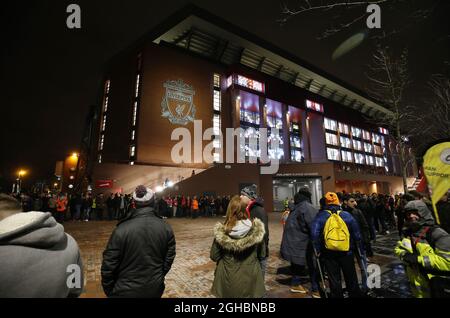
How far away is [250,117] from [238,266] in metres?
35.3

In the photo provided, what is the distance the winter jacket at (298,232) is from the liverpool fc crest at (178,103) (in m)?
25.6

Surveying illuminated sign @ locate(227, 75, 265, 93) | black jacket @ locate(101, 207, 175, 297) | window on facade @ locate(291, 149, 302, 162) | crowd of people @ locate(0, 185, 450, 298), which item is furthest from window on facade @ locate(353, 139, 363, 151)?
black jacket @ locate(101, 207, 175, 297)

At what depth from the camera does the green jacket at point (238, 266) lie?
2.84 m

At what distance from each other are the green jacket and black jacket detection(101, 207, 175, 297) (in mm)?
764

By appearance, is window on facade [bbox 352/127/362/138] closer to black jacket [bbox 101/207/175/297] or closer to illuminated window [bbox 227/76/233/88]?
illuminated window [bbox 227/76/233/88]

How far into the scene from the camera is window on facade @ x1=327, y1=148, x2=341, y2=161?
47.3 metres

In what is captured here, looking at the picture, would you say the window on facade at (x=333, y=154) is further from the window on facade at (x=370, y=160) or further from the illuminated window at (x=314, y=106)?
the window on facade at (x=370, y=160)

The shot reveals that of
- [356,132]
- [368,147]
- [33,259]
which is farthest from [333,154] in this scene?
[33,259]

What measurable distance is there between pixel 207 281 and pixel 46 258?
4206 millimetres

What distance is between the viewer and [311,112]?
44.4 meters

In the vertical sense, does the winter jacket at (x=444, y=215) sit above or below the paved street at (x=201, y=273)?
above

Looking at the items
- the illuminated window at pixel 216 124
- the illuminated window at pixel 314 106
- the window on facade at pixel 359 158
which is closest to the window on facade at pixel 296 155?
the illuminated window at pixel 314 106

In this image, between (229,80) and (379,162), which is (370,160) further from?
(229,80)
